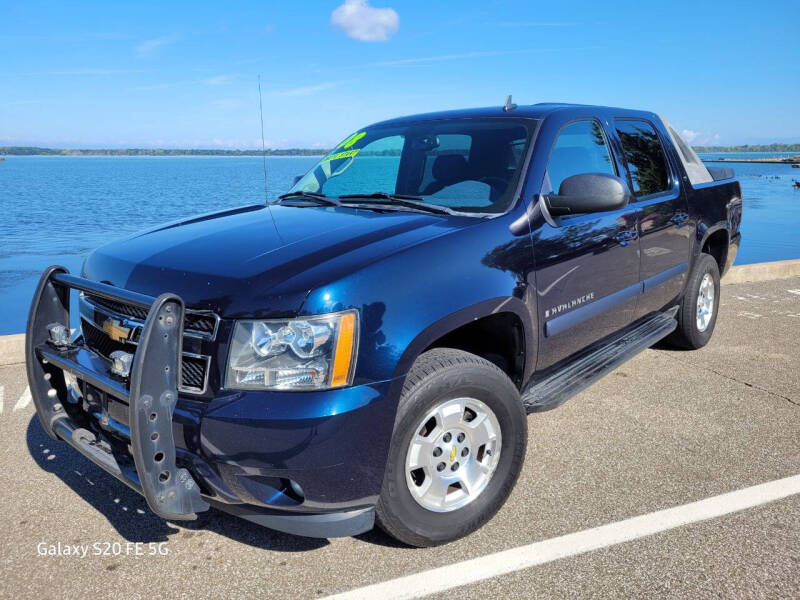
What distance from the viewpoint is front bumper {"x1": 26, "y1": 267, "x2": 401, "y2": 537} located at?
218cm

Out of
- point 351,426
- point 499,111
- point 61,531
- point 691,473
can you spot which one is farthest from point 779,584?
point 61,531

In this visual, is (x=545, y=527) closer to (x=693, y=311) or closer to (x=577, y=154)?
(x=577, y=154)

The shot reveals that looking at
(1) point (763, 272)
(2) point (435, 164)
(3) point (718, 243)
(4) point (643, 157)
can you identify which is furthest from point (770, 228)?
(2) point (435, 164)

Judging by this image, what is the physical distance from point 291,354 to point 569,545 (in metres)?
1.46

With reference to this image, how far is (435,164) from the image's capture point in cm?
368

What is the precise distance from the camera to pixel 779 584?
8.00ft

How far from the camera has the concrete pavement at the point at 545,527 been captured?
8.21ft

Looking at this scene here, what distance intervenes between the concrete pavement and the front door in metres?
0.64

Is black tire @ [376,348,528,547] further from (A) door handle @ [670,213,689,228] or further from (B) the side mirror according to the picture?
(A) door handle @ [670,213,689,228]

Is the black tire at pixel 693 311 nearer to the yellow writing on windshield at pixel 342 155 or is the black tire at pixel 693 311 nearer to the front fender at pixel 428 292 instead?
the front fender at pixel 428 292

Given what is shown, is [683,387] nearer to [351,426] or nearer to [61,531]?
[351,426]

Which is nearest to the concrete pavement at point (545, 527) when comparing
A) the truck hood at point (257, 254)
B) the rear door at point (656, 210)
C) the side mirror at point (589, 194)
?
the rear door at point (656, 210)

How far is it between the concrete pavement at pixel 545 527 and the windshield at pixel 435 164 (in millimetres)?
1514

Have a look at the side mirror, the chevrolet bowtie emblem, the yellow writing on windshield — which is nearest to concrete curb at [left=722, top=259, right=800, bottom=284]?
the side mirror
